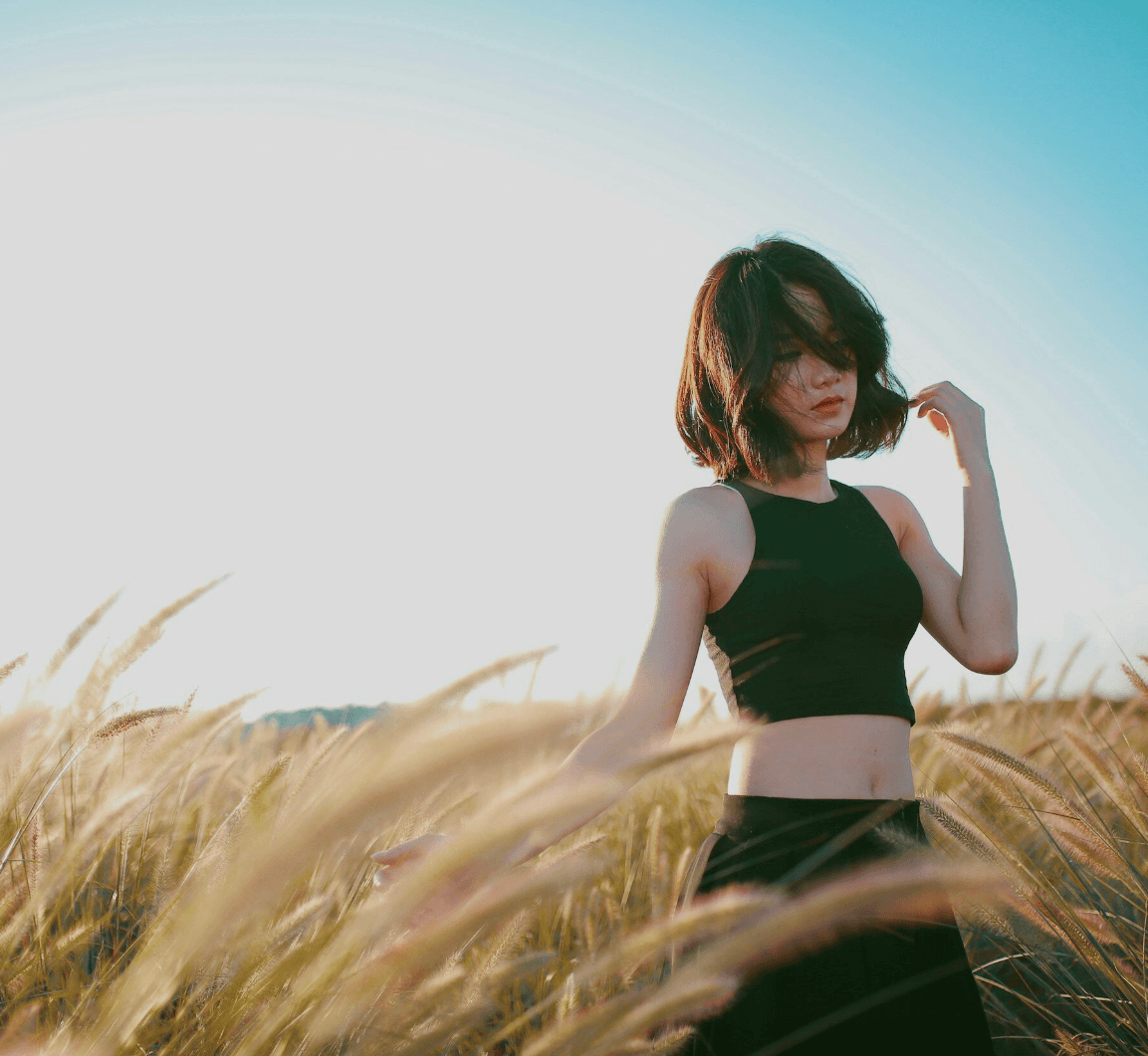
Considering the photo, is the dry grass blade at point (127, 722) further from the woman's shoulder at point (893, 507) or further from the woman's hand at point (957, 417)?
the woman's hand at point (957, 417)

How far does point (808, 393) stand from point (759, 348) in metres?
0.14

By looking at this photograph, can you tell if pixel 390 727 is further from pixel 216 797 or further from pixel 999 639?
pixel 216 797

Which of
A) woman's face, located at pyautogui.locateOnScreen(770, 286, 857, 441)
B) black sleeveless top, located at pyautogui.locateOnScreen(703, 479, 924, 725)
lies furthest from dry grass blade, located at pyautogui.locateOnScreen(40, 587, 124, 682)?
woman's face, located at pyautogui.locateOnScreen(770, 286, 857, 441)

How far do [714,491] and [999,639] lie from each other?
0.64 m

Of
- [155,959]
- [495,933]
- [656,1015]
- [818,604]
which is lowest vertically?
[495,933]

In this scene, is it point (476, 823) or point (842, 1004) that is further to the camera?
point (842, 1004)

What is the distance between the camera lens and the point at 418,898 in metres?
0.65

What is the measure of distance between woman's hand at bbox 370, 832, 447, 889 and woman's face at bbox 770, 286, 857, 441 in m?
1.06

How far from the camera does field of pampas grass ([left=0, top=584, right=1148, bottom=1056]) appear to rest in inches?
26.7

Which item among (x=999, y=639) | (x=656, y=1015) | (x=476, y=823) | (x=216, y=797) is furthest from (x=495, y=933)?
(x=216, y=797)

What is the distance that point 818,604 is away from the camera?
1.36 metres

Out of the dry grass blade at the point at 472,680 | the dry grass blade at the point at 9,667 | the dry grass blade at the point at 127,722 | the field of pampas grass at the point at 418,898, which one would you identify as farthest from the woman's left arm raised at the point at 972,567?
the dry grass blade at the point at 9,667

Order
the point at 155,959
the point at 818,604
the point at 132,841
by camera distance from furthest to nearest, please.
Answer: the point at 132,841 → the point at 818,604 → the point at 155,959

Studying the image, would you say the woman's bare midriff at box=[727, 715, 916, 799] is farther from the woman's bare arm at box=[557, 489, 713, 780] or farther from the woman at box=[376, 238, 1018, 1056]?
the woman's bare arm at box=[557, 489, 713, 780]
